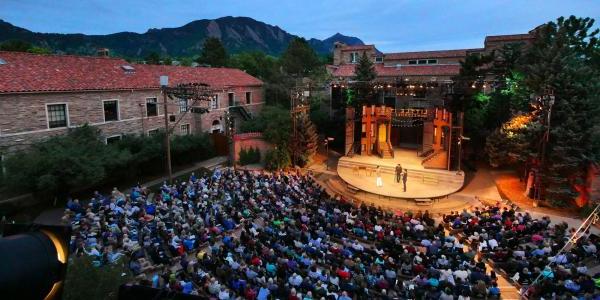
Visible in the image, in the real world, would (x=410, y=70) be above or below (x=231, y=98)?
above

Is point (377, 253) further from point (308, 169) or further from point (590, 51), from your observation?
point (590, 51)

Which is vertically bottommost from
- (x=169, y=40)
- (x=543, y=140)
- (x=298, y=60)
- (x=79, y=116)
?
(x=543, y=140)

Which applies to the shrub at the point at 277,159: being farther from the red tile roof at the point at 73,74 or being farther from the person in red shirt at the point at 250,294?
the person in red shirt at the point at 250,294

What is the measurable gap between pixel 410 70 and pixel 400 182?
17.6 metres

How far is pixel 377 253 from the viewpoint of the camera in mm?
14070

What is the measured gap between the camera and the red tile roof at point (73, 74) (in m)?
21.8

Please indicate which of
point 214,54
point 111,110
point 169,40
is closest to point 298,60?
point 214,54

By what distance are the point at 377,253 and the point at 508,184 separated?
16.7 m

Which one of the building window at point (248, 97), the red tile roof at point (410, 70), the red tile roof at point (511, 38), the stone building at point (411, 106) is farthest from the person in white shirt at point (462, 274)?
the building window at point (248, 97)

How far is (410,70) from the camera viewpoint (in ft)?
129

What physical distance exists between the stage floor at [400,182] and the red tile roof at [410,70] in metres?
10.6

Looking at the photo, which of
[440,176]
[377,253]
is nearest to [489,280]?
[377,253]

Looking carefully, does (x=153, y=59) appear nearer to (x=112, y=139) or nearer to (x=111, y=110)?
(x=111, y=110)

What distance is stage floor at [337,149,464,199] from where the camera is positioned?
2375 centimetres
